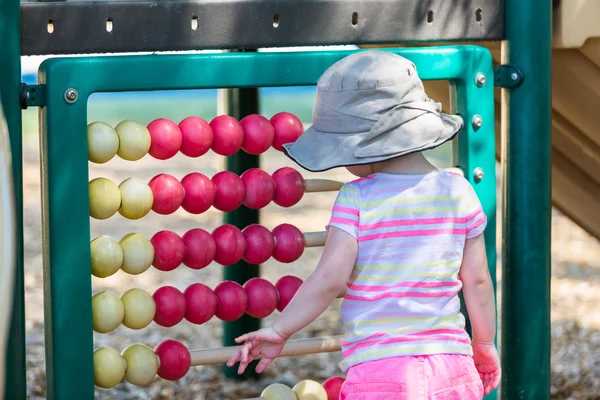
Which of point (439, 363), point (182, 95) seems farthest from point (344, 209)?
point (182, 95)

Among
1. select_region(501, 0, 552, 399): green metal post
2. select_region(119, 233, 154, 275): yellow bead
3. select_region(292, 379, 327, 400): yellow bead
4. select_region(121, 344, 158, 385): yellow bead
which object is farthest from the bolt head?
select_region(121, 344, 158, 385): yellow bead

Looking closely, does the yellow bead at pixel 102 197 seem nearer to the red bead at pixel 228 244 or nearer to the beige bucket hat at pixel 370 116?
the red bead at pixel 228 244

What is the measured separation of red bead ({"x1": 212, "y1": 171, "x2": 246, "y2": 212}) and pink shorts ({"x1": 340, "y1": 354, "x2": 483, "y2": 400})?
0.62 m

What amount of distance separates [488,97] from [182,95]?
16.2m

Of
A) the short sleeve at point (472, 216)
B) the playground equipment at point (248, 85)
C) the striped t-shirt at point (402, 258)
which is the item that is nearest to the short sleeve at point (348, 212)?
the striped t-shirt at point (402, 258)

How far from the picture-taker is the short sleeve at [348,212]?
212 centimetres

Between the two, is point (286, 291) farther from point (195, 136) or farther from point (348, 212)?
point (348, 212)

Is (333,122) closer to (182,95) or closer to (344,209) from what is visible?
(344,209)

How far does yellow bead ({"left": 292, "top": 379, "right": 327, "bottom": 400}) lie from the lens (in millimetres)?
2678

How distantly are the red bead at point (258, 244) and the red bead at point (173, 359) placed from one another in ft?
0.98

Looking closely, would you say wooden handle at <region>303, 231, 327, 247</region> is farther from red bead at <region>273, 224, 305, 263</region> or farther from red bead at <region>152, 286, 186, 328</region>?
red bead at <region>152, 286, 186, 328</region>

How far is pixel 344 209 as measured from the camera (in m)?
2.13

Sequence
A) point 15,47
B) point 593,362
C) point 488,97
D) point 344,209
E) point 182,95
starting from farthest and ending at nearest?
1. point 182,95
2. point 593,362
3. point 488,97
4. point 15,47
5. point 344,209

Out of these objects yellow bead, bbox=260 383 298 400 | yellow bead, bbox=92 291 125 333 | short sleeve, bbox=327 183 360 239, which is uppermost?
short sleeve, bbox=327 183 360 239
